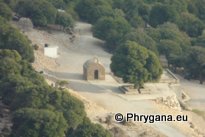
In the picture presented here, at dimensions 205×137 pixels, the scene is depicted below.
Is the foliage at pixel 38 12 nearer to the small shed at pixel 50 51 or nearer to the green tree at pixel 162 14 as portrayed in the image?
the small shed at pixel 50 51

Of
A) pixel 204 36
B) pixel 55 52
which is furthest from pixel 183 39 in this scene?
pixel 55 52

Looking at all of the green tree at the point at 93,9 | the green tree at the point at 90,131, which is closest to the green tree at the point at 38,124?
the green tree at the point at 90,131

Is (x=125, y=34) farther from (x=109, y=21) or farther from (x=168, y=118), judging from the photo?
(x=168, y=118)

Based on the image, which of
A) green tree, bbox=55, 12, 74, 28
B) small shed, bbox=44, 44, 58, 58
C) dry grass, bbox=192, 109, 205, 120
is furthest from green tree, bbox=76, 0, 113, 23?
dry grass, bbox=192, 109, 205, 120

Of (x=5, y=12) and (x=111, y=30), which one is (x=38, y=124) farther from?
(x=111, y=30)

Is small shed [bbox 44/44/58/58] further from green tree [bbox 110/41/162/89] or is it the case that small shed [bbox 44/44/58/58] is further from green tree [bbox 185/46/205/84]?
A: green tree [bbox 185/46/205/84]

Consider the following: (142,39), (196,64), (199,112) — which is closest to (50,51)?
(142,39)

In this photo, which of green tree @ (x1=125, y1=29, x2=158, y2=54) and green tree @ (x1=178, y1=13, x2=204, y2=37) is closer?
green tree @ (x1=125, y1=29, x2=158, y2=54)
